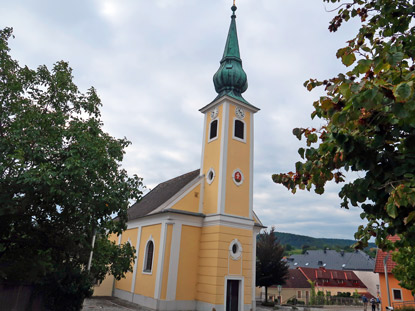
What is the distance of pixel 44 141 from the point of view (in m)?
8.28

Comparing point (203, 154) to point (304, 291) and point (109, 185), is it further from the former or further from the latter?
point (304, 291)

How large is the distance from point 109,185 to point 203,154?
12.7m

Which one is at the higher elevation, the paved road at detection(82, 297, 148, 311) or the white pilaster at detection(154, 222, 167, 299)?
the white pilaster at detection(154, 222, 167, 299)

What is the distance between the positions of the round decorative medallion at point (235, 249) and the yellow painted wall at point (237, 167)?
1733 millimetres

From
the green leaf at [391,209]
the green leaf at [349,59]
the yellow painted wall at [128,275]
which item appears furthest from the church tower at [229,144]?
the green leaf at [349,59]

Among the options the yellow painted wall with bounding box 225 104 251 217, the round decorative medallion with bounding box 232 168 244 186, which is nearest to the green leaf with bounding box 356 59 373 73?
the yellow painted wall with bounding box 225 104 251 217

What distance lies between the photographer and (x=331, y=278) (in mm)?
48594

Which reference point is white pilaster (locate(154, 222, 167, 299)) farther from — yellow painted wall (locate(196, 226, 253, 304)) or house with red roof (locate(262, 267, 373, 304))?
house with red roof (locate(262, 267, 373, 304))

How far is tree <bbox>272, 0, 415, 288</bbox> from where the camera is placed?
116 inches

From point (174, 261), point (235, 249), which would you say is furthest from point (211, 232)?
point (174, 261)

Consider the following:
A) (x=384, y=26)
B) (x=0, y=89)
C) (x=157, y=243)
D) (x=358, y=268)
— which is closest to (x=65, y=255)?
(x=0, y=89)

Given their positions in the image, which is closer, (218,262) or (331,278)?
(218,262)

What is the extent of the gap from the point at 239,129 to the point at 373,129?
1738 cm

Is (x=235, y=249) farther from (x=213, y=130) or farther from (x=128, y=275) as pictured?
(x=128, y=275)
